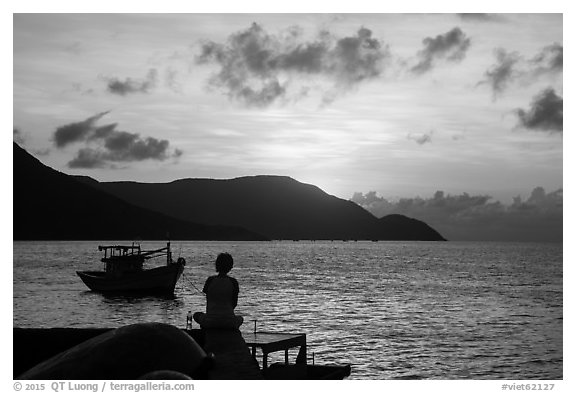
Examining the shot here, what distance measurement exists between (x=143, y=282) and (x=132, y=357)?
212 feet

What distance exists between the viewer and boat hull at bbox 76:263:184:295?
70.3m

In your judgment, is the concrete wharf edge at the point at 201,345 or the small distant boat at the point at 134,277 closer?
the concrete wharf edge at the point at 201,345

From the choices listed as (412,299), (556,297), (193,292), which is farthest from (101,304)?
(556,297)

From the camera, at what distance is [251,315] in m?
56.3

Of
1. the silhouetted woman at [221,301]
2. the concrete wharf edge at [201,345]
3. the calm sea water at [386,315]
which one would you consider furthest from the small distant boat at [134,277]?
the silhouetted woman at [221,301]

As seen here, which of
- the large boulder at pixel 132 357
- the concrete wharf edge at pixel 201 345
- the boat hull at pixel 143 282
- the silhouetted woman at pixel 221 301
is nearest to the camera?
the large boulder at pixel 132 357

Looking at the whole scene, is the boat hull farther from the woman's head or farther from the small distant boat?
the woman's head

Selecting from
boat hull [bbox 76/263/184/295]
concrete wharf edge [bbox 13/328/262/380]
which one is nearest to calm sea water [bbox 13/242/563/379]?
boat hull [bbox 76/263/184/295]

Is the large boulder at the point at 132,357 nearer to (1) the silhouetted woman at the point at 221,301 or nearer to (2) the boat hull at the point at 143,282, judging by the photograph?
(1) the silhouetted woman at the point at 221,301

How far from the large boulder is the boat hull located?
63.6 m

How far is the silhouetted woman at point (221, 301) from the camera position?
816 centimetres

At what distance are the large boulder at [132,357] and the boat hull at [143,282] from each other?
6356 cm

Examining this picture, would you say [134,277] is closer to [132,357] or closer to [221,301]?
[221,301]
